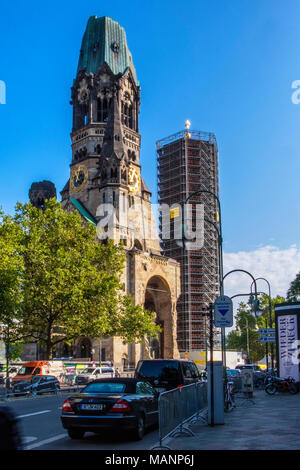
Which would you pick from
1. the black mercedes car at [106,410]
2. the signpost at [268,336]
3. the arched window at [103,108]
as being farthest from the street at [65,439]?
the arched window at [103,108]

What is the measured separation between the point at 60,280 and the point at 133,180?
37.6m

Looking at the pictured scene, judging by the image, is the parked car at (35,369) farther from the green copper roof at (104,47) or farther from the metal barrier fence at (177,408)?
the green copper roof at (104,47)

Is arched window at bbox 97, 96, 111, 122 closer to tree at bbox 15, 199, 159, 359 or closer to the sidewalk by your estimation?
tree at bbox 15, 199, 159, 359

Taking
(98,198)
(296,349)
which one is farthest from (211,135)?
(296,349)

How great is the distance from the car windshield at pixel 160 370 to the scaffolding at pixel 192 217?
52.9m

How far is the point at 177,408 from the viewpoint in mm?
11680

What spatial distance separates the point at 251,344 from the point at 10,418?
92.5 meters

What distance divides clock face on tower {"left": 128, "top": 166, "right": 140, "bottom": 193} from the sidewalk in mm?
A: 55873

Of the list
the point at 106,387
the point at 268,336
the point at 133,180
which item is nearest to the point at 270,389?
the point at 268,336

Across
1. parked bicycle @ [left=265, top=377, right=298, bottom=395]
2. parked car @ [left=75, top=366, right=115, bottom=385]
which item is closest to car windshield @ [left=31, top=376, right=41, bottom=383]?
parked car @ [left=75, top=366, right=115, bottom=385]

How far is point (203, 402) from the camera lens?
16203 mm

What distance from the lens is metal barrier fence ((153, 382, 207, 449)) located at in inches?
390

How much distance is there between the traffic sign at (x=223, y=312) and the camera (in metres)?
15.3

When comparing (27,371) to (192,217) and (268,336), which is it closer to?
(268,336)
